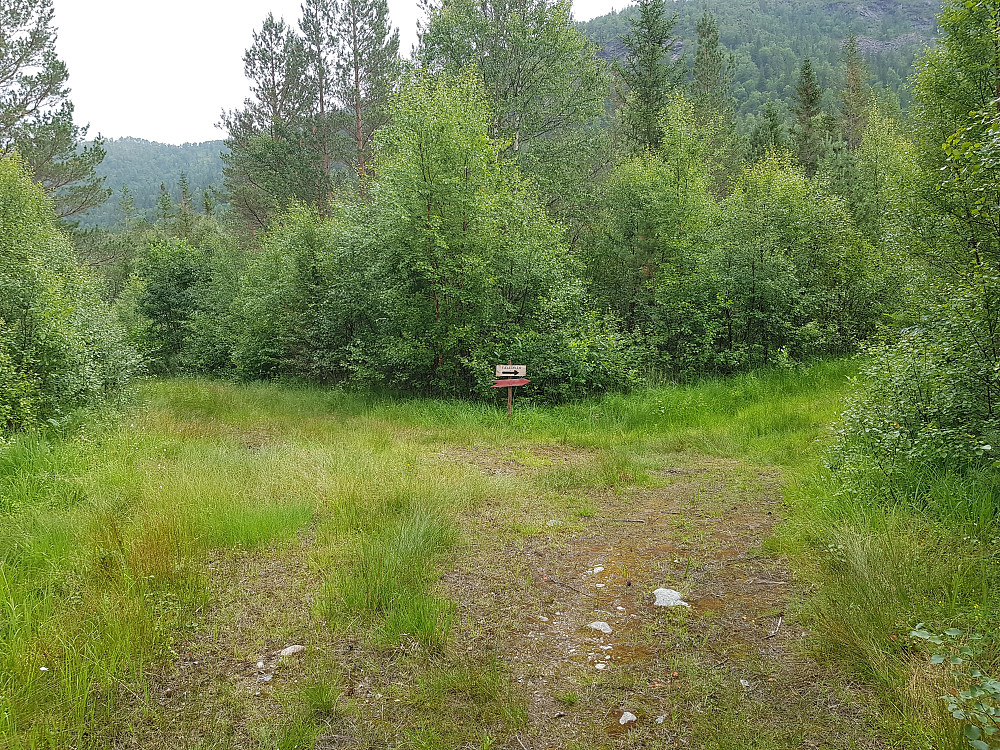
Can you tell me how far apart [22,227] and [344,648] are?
10792 millimetres

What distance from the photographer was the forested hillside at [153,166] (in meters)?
86.4

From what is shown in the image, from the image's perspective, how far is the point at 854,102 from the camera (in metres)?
34.4

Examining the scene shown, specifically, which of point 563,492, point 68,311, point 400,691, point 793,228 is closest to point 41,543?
point 400,691

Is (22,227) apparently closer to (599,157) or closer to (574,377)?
(574,377)

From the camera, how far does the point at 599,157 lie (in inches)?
974

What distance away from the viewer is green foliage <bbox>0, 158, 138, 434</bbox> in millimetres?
7074

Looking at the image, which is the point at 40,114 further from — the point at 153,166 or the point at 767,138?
the point at 153,166

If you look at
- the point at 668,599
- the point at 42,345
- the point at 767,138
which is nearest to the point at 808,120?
the point at 767,138

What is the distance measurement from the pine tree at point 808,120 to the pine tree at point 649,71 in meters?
11.7

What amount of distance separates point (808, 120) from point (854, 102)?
805 centimetres

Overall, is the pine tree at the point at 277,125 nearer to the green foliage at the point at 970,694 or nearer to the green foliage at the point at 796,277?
the green foliage at the point at 796,277

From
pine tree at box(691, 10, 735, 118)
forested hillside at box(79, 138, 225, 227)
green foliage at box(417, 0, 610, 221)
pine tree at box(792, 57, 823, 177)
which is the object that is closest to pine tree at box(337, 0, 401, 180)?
green foliage at box(417, 0, 610, 221)

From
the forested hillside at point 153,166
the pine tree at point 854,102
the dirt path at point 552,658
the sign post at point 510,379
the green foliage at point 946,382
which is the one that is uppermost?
the forested hillside at point 153,166

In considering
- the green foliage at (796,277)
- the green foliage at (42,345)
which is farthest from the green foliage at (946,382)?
the green foliage at (42,345)
